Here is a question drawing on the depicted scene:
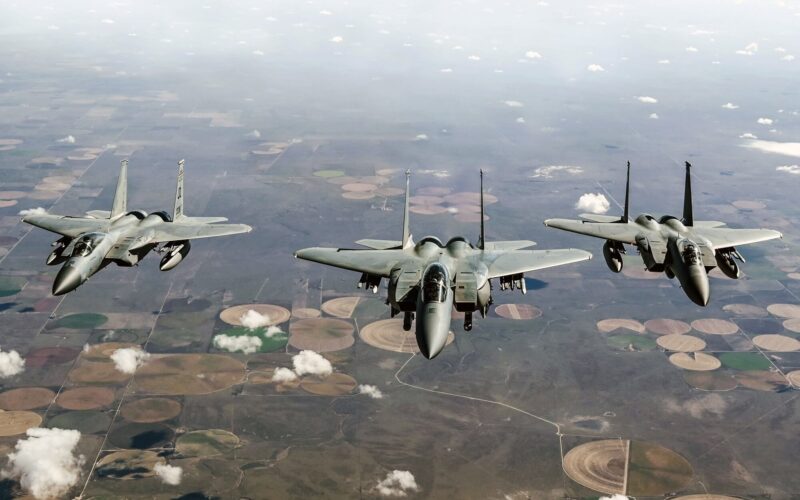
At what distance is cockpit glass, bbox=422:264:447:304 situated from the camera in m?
59.7

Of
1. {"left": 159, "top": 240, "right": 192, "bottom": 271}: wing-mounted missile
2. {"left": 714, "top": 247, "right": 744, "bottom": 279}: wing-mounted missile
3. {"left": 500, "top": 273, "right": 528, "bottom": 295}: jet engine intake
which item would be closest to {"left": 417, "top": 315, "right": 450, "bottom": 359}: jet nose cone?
{"left": 500, "top": 273, "right": 528, "bottom": 295}: jet engine intake

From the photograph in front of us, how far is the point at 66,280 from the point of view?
66812 mm

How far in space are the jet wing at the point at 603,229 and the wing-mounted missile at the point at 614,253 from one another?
4.75ft

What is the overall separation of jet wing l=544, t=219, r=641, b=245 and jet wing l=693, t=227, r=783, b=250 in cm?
554

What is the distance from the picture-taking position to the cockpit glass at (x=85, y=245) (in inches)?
2712

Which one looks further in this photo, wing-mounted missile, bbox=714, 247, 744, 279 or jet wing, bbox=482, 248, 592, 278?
wing-mounted missile, bbox=714, 247, 744, 279

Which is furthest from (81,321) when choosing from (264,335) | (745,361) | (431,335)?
(431,335)

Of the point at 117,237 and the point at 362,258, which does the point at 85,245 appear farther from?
the point at 362,258

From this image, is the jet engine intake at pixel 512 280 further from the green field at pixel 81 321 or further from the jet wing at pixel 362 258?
the green field at pixel 81 321

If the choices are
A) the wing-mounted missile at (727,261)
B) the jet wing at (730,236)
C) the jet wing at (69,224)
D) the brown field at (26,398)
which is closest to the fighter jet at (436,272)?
the jet wing at (730,236)

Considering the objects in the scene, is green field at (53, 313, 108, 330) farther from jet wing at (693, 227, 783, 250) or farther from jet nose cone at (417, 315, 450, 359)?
jet wing at (693, 227, 783, 250)

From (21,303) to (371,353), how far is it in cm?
8224

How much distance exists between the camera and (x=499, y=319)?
18700cm

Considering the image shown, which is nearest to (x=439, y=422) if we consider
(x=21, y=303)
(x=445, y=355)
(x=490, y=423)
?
(x=490, y=423)
